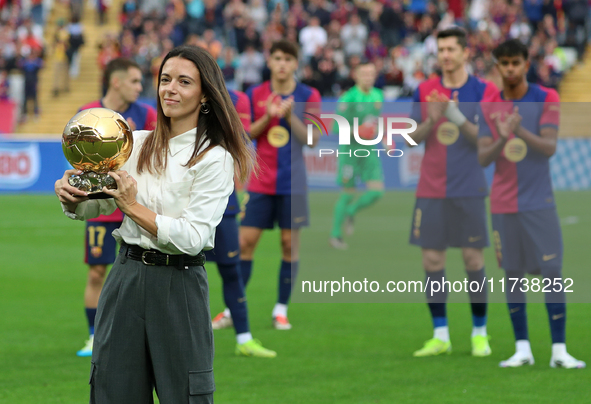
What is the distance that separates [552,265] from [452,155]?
3.55 feet

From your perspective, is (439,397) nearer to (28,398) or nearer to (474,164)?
(474,164)

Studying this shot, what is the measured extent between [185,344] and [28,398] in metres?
2.11

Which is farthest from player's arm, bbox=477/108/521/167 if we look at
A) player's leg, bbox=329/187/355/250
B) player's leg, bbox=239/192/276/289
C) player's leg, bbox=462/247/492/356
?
→ player's leg, bbox=329/187/355/250

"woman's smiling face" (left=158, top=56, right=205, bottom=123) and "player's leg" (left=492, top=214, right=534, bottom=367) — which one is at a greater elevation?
"woman's smiling face" (left=158, top=56, right=205, bottom=123)

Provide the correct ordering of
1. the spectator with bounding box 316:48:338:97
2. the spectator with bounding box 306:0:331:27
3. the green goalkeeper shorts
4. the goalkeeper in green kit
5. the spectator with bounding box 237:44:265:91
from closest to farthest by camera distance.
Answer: the goalkeeper in green kit
the green goalkeeper shorts
the spectator with bounding box 316:48:338:97
the spectator with bounding box 237:44:265:91
the spectator with bounding box 306:0:331:27

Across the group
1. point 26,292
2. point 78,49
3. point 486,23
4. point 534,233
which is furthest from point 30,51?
point 534,233

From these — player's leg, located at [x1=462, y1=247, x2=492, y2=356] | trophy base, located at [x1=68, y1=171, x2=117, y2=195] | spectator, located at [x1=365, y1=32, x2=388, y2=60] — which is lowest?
player's leg, located at [x1=462, y1=247, x2=492, y2=356]

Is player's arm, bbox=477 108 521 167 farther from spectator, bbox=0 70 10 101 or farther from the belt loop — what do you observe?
spectator, bbox=0 70 10 101

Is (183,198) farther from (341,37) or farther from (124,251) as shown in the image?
(341,37)

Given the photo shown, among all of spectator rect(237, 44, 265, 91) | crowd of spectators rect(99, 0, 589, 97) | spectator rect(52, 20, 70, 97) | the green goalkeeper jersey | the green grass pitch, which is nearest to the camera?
the green grass pitch

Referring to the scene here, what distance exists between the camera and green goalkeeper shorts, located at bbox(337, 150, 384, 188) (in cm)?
991

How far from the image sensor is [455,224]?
19.4 feet

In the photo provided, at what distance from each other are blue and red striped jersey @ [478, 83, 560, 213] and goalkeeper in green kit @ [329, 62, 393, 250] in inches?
37.4

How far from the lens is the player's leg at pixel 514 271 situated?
18.0ft
